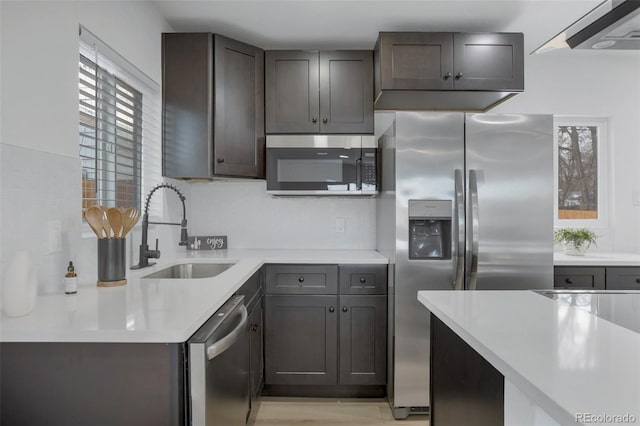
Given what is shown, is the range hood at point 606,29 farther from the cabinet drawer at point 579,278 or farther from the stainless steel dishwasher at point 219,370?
the cabinet drawer at point 579,278

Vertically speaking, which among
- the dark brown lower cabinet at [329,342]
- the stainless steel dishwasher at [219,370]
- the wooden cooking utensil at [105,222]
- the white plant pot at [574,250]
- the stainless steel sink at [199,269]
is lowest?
the dark brown lower cabinet at [329,342]

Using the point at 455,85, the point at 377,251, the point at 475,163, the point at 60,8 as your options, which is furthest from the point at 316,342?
the point at 60,8

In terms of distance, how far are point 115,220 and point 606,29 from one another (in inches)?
68.3

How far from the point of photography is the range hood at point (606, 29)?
831 mm

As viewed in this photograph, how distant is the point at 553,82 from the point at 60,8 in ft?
10.9

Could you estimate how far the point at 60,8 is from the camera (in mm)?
1486

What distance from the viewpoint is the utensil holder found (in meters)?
1.54

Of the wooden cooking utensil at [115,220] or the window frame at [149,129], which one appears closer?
the wooden cooking utensil at [115,220]

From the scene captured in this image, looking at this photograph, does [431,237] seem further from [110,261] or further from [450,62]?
[110,261]

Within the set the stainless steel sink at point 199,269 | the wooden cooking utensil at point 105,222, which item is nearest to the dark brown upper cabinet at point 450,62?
the stainless steel sink at point 199,269

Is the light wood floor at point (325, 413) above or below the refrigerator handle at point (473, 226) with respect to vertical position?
below

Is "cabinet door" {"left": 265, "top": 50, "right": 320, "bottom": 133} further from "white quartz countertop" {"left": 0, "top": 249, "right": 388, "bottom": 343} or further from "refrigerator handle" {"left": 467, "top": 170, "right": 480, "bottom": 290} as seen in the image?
"white quartz countertop" {"left": 0, "top": 249, "right": 388, "bottom": 343}

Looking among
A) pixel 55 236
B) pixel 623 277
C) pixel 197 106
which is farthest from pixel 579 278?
pixel 55 236

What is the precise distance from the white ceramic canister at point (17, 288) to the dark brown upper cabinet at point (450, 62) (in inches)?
83.5
